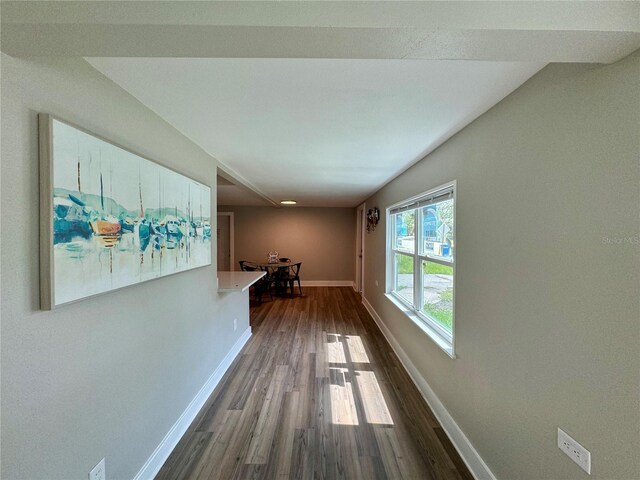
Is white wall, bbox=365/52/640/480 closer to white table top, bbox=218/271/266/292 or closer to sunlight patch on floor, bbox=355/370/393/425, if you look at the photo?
sunlight patch on floor, bbox=355/370/393/425

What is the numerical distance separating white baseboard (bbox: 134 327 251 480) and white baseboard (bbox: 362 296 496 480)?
1904 millimetres

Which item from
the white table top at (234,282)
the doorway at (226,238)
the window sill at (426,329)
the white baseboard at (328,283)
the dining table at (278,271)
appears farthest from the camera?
the white baseboard at (328,283)

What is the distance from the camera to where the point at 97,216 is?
43.3 inches

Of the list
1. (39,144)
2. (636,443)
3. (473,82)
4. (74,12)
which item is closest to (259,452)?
(636,443)

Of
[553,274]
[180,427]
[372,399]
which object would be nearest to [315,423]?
[372,399]

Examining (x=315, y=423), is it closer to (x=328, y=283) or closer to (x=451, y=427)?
(x=451, y=427)

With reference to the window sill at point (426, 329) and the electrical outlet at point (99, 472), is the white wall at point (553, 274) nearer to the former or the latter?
the window sill at point (426, 329)

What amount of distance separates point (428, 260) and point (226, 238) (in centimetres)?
599

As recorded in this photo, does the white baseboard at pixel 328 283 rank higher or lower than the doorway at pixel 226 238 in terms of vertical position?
lower

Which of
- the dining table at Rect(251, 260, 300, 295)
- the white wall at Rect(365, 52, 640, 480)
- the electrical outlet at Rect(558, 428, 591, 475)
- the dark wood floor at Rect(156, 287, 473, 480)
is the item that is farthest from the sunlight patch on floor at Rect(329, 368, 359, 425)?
the dining table at Rect(251, 260, 300, 295)

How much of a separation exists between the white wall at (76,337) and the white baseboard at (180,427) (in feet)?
0.19

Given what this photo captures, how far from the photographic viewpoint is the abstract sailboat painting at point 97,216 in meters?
0.92

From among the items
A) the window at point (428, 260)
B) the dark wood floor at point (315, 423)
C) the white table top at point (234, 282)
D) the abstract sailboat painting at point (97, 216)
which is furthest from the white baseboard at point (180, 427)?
the window at point (428, 260)

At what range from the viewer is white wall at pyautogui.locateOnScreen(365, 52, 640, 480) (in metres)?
0.82
